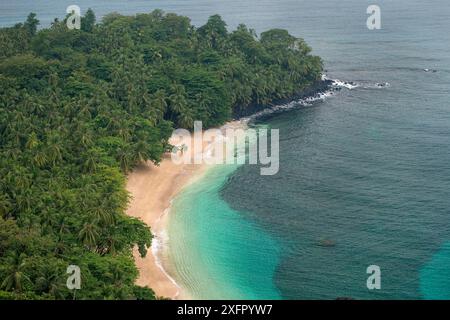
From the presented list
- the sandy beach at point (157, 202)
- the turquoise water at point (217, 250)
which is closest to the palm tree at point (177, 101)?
the sandy beach at point (157, 202)

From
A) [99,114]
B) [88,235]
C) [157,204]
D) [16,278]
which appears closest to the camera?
[16,278]

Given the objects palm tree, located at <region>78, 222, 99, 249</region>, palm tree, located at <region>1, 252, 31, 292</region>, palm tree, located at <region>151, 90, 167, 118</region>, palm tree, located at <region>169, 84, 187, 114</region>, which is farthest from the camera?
palm tree, located at <region>169, 84, 187, 114</region>

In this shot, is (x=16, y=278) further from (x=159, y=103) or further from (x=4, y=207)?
(x=159, y=103)

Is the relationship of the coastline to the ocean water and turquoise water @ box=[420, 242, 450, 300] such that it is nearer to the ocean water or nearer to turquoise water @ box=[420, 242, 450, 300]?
the ocean water

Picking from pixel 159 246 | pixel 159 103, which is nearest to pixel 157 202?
pixel 159 246

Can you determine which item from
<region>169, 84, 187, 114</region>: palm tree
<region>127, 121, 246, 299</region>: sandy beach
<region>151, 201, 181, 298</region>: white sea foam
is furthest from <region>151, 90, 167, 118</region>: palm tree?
<region>151, 201, 181, 298</region>: white sea foam

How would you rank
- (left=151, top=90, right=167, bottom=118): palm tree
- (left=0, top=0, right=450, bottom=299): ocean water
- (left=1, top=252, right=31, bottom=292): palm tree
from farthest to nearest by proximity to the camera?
(left=151, top=90, right=167, bottom=118): palm tree, (left=0, top=0, right=450, bottom=299): ocean water, (left=1, top=252, right=31, bottom=292): palm tree
